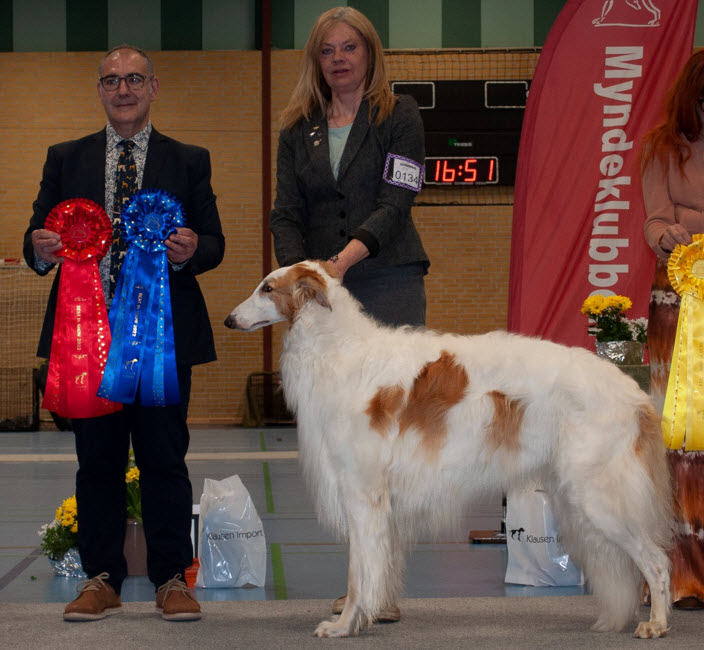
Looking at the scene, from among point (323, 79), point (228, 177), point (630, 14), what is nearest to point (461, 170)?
point (228, 177)

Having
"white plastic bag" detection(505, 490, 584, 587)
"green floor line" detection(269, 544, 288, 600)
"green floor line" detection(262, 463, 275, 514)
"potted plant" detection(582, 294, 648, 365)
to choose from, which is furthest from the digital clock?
"white plastic bag" detection(505, 490, 584, 587)

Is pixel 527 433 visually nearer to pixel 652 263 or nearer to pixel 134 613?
pixel 134 613

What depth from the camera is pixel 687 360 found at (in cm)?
352

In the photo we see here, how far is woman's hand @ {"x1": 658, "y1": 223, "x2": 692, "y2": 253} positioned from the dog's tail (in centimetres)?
68

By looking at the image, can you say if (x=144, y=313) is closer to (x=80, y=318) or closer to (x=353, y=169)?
(x=80, y=318)

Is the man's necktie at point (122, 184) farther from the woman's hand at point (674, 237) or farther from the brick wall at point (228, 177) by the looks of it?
the brick wall at point (228, 177)

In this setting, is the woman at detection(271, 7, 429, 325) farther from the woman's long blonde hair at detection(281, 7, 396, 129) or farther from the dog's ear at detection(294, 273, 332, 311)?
the dog's ear at detection(294, 273, 332, 311)

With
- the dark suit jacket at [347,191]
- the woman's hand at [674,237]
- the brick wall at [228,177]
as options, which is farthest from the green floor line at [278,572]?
the brick wall at [228,177]

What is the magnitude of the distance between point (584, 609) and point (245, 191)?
9.01 metres

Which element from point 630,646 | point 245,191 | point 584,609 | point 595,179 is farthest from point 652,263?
point 245,191

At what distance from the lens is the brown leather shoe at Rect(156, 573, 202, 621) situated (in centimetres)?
334

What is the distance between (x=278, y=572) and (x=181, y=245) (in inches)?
69.0

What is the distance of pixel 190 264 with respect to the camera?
3.49 meters

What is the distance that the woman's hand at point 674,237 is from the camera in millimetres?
3494
